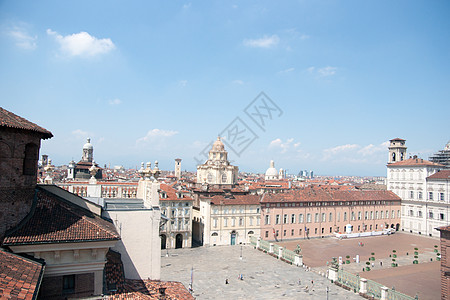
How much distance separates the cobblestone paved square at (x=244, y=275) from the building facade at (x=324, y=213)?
11025mm

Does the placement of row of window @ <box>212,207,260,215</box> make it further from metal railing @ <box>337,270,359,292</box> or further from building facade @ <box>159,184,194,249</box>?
metal railing @ <box>337,270,359,292</box>

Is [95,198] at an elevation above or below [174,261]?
above

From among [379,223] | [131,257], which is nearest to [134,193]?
[131,257]

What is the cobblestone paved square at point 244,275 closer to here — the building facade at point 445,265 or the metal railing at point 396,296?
the metal railing at point 396,296

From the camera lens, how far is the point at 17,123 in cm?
1052

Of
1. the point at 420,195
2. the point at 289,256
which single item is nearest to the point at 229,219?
the point at 289,256

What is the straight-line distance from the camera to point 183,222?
56.2 meters

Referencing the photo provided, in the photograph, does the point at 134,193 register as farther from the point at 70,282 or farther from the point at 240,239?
the point at 240,239

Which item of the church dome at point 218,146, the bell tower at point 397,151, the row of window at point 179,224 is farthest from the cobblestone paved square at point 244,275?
the bell tower at point 397,151

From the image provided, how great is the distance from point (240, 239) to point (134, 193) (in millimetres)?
42125

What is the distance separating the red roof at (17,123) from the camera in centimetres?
1010

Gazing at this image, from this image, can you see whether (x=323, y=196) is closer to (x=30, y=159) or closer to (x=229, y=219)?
(x=229, y=219)

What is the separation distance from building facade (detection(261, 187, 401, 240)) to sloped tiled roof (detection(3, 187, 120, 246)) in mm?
52871

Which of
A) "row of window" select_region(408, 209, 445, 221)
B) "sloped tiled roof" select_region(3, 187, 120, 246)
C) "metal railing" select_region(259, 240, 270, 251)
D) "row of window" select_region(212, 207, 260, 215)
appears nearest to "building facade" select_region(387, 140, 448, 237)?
"row of window" select_region(408, 209, 445, 221)
